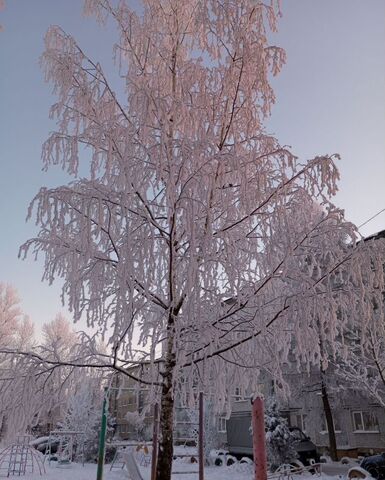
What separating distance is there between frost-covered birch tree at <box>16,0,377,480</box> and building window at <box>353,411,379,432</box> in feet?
56.7

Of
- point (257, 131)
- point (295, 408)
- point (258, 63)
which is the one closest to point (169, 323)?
point (257, 131)

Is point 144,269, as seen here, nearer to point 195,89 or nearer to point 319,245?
point 319,245

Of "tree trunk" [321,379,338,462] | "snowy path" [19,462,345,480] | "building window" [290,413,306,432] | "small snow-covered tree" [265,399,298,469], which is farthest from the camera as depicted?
"building window" [290,413,306,432]

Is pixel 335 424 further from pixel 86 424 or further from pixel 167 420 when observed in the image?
pixel 167 420

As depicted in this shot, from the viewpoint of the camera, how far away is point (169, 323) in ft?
15.5

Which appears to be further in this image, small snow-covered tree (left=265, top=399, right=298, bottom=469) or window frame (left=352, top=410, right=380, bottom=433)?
window frame (left=352, top=410, right=380, bottom=433)

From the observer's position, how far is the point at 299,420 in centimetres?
2309

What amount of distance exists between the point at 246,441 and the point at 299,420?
15.6 ft

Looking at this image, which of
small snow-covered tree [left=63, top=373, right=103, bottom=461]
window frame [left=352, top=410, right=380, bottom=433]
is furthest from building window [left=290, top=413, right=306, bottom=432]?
small snow-covered tree [left=63, top=373, right=103, bottom=461]

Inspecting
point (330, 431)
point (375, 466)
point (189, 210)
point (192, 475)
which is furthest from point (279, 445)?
point (189, 210)

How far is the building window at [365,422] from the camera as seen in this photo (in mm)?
19583

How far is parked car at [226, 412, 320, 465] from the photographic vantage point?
17422 millimetres

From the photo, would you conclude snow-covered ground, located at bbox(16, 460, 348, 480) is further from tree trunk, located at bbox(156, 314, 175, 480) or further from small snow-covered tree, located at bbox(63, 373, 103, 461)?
tree trunk, located at bbox(156, 314, 175, 480)

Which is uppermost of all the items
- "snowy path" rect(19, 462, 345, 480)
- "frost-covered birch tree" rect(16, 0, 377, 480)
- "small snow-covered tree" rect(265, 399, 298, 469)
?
"frost-covered birch tree" rect(16, 0, 377, 480)
